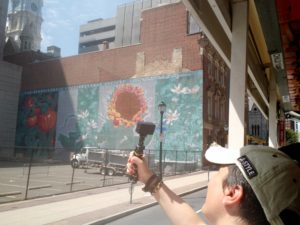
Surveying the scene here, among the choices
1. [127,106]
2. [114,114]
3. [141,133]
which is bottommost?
[141,133]

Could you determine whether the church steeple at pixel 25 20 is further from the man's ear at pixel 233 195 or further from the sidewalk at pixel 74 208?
the man's ear at pixel 233 195

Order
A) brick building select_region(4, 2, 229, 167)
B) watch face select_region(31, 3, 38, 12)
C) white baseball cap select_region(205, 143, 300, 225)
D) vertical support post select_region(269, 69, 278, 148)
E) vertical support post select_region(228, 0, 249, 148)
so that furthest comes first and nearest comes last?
1. watch face select_region(31, 3, 38, 12)
2. brick building select_region(4, 2, 229, 167)
3. vertical support post select_region(269, 69, 278, 148)
4. vertical support post select_region(228, 0, 249, 148)
5. white baseball cap select_region(205, 143, 300, 225)

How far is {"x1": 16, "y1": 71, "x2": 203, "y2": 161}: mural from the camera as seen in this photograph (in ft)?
112

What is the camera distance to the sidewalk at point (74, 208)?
9.91m

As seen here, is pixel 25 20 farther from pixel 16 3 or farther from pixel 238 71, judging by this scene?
pixel 238 71

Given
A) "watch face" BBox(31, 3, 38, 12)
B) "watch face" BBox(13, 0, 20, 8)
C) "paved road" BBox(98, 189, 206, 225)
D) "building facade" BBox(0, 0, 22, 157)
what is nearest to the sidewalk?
"paved road" BBox(98, 189, 206, 225)

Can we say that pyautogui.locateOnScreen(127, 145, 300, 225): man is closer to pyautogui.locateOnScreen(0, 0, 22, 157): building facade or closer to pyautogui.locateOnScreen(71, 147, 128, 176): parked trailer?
pyautogui.locateOnScreen(71, 147, 128, 176): parked trailer

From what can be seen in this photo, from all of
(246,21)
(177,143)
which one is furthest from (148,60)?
(246,21)

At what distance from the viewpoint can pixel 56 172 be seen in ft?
81.9

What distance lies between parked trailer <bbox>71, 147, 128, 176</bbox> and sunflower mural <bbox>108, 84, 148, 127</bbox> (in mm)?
9634

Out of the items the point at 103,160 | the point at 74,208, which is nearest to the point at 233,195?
the point at 74,208

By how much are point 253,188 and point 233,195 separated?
99 mm

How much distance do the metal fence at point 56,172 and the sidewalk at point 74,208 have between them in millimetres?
1031

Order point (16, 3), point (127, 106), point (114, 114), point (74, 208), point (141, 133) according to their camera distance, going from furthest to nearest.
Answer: point (16, 3) → point (114, 114) → point (127, 106) → point (74, 208) → point (141, 133)
